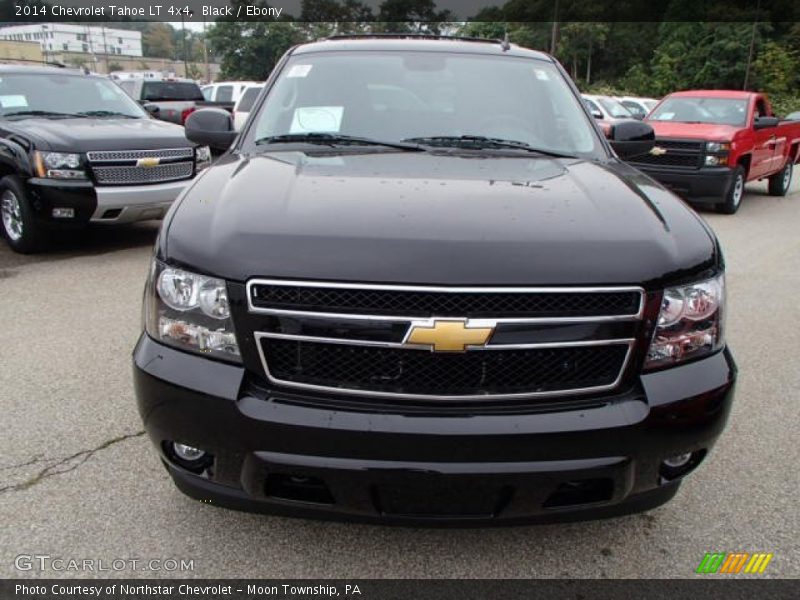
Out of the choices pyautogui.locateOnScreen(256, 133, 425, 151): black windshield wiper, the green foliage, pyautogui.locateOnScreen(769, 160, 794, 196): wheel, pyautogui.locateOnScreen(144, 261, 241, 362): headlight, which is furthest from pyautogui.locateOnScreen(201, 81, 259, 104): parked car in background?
the green foliage

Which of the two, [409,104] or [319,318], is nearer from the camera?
[319,318]

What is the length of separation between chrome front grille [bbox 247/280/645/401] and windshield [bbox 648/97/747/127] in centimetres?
1025

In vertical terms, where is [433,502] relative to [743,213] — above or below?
above

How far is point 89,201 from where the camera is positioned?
6.32 meters

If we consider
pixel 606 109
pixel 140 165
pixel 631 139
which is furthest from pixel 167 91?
pixel 631 139

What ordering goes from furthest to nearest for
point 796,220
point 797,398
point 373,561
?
1. point 796,220
2. point 797,398
3. point 373,561

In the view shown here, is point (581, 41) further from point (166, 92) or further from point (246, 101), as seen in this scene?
point (246, 101)

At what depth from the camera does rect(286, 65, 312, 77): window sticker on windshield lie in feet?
11.4

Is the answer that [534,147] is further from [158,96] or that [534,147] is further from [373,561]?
[158,96]

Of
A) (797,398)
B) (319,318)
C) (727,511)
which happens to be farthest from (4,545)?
(797,398)

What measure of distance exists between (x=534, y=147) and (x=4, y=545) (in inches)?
105

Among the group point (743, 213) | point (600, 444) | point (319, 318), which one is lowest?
point (743, 213)

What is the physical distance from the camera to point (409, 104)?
10.8ft

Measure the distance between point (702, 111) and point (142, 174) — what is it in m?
9.04
